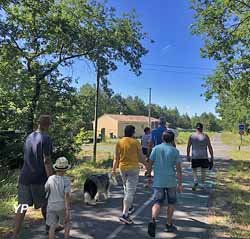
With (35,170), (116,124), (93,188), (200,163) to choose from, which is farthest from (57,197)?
(116,124)

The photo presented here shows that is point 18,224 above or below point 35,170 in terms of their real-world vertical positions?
below

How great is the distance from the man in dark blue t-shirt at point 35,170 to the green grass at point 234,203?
330cm

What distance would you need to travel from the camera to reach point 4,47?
1644cm

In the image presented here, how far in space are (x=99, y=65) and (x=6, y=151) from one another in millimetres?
6566

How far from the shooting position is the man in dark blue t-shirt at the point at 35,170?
6086mm

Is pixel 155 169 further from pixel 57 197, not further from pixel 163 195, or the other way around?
pixel 57 197

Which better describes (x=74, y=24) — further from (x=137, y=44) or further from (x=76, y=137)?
(x=76, y=137)

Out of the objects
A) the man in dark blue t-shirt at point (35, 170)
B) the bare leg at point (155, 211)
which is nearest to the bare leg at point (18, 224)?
the man in dark blue t-shirt at point (35, 170)

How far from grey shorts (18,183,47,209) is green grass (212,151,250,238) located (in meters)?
3.26

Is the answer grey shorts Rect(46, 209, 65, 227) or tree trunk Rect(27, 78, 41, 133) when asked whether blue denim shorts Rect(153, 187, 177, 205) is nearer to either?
grey shorts Rect(46, 209, 65, 227)

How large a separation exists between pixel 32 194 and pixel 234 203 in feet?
18.4

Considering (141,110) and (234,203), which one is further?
(141,110)

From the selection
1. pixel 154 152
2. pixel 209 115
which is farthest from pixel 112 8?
pixel 209 115

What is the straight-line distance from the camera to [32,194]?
616 cm
